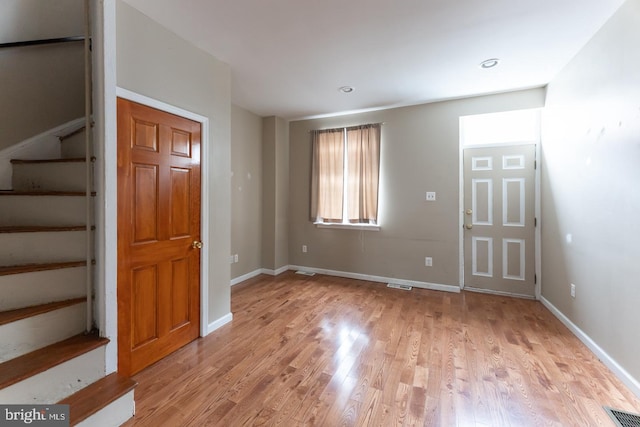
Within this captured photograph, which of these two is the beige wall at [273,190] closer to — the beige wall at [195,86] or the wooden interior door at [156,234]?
the beige wall at [195,86]

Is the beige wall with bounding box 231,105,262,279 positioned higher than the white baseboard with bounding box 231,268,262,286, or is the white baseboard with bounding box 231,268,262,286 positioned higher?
the beige wall with bounding box 231,105,262,279

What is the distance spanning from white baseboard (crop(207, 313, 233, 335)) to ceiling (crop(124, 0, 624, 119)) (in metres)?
2.71

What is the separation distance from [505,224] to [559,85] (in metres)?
1.74

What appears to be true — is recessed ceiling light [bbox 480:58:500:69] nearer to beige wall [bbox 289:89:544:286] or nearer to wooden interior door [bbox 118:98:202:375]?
beige wall [bbox 289:89:544:286]

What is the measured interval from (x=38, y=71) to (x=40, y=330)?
2.19 meters

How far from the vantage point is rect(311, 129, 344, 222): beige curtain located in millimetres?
4508

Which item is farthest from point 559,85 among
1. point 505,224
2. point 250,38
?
point 250,38

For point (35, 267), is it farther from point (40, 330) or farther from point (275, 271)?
point (275, 271)

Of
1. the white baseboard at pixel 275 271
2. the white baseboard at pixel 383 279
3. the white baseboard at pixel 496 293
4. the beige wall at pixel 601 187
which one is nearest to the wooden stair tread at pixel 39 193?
the white baseboard at pixel 275 271

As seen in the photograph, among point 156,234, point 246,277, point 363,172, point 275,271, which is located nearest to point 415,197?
point 363,172

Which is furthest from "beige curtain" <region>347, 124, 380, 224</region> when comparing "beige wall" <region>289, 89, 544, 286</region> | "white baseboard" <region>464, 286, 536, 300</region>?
"white baseboard" <region>464, 286, 536, 300</region>

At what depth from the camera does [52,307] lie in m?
1.60

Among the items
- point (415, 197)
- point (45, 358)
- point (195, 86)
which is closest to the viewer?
point (45, 358)

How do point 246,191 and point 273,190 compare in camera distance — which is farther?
point 273,190
